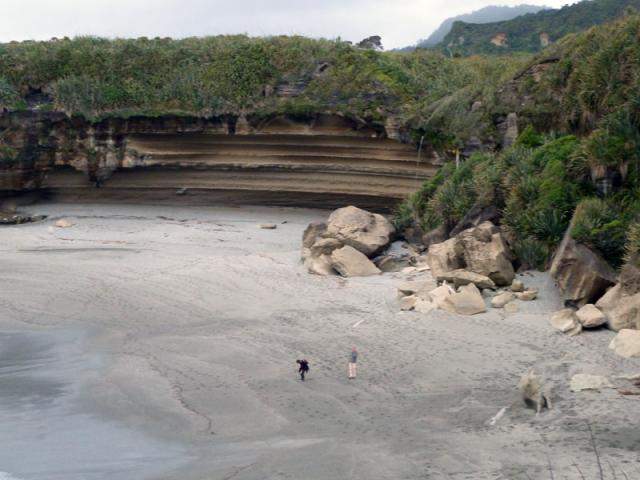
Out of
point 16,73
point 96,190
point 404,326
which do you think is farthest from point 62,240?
point 404,326

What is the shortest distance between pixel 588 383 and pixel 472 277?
5039mm

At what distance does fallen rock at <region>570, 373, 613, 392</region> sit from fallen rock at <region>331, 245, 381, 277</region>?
8.18 metres

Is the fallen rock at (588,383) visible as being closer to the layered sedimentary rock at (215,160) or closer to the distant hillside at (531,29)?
the layered sedimentary rock at (215,160)

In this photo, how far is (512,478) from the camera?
8961 mm

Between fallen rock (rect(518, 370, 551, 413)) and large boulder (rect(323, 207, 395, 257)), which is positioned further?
large boulder (rect(323, 207, 395, 257))

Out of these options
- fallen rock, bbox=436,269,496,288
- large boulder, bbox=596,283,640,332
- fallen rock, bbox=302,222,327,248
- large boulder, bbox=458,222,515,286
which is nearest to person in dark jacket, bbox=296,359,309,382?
fallen rock, bbox=436,269,496,288

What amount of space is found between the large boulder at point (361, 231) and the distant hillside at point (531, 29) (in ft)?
95.1

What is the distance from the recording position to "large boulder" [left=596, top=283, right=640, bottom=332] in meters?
13.1

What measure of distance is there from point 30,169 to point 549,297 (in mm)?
21623

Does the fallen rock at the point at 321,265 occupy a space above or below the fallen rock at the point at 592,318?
below

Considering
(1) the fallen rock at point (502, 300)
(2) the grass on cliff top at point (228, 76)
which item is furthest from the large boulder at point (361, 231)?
(2) the grass on cliff top at point (228, 76)

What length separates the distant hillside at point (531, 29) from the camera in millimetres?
47000

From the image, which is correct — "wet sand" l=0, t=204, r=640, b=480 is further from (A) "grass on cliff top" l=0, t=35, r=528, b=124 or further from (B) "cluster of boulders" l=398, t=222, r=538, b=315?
(A) "grass on cliff top" l=0, t=35, r=528, b=124

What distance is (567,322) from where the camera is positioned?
13891 millimetres
